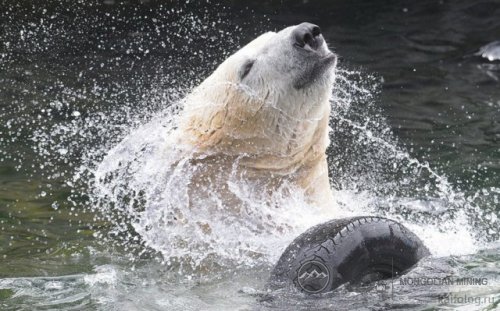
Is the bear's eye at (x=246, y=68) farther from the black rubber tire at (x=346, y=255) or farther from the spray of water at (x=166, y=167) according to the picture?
the black rubber tire at (x=346, y=255)

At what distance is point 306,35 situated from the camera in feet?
15.1

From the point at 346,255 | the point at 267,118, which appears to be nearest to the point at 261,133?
the point at 267,118

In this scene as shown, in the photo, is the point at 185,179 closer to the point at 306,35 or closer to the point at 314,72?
the point at 314,72

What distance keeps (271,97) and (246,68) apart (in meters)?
0.25

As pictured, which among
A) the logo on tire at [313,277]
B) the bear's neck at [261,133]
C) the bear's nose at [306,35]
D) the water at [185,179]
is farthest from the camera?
the bear's neck at [261,133]

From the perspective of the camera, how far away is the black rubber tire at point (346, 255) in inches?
156

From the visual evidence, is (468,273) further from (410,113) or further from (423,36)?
(423,36)

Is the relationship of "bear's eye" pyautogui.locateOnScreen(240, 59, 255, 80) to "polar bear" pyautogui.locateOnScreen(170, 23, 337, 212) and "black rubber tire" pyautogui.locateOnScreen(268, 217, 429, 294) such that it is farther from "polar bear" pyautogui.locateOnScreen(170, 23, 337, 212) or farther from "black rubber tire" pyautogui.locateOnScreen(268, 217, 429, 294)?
"black rubber tire" pyautogui.locateOnScreen(268, 217, 429, 294)

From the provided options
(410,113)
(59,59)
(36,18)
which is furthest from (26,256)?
(36,18)

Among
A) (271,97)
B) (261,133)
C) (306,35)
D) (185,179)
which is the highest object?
(306,35)

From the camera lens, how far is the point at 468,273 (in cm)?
436

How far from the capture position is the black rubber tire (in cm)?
396

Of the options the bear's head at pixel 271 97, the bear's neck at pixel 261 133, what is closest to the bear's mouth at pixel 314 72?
the bear's head at pixel 271 97

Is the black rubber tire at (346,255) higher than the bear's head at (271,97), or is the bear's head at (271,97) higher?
the bear's head at (271,97)
